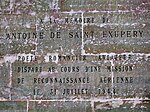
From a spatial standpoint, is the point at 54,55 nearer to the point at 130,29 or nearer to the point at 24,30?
the point at 24,30

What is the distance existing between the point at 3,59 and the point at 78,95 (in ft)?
2.47

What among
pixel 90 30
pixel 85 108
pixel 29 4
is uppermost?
pixel 29 4

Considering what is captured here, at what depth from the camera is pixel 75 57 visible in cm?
351

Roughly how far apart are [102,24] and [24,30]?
0.71 metres

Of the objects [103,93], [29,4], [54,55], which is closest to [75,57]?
[54,55]

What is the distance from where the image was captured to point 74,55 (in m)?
3.51

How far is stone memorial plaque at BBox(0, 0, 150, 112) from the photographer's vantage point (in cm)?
347

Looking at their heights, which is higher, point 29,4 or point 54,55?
point 29,4

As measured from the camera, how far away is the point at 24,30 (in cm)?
354

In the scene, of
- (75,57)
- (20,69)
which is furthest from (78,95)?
(20,69)

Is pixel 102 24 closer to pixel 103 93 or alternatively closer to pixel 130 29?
pixel 130 29

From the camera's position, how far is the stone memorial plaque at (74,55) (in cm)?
347

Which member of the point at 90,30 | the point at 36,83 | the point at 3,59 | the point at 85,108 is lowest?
the point at 85,108

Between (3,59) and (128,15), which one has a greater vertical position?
(128,15)
